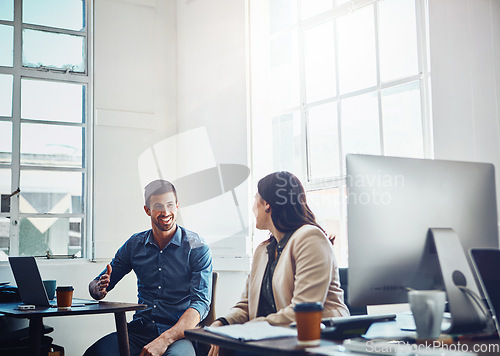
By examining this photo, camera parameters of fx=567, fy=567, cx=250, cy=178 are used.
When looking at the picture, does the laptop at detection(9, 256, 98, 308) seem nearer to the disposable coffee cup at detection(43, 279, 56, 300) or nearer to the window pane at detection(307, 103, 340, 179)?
the disposable coffee cup at detection(43, 279, 56, 300)

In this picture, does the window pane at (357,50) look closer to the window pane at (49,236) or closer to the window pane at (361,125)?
the window pane at (361,125)

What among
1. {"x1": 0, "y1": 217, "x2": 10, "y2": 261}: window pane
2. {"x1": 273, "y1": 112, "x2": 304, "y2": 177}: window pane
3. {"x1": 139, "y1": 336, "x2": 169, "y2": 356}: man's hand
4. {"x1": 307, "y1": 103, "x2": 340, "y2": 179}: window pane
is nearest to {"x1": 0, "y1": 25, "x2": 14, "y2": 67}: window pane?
{"x1": 0, "y1": 217, "x2": 10, "y2": 261}: window pane

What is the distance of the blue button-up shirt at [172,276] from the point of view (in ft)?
9.99

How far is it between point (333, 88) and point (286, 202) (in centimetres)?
154

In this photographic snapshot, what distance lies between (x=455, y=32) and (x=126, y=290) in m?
2.90

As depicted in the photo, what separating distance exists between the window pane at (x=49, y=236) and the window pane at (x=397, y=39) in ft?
8.46

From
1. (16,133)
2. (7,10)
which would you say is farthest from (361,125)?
(7,10)

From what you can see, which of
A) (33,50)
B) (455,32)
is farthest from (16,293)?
(455,32)

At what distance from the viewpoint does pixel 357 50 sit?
3.40 meters

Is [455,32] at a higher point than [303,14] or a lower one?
lower

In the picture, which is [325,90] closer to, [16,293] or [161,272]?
[161,272]

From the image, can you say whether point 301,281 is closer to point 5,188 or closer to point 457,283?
point 457,283

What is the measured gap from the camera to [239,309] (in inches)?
86.2

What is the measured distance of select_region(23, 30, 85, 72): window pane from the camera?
171 inches
